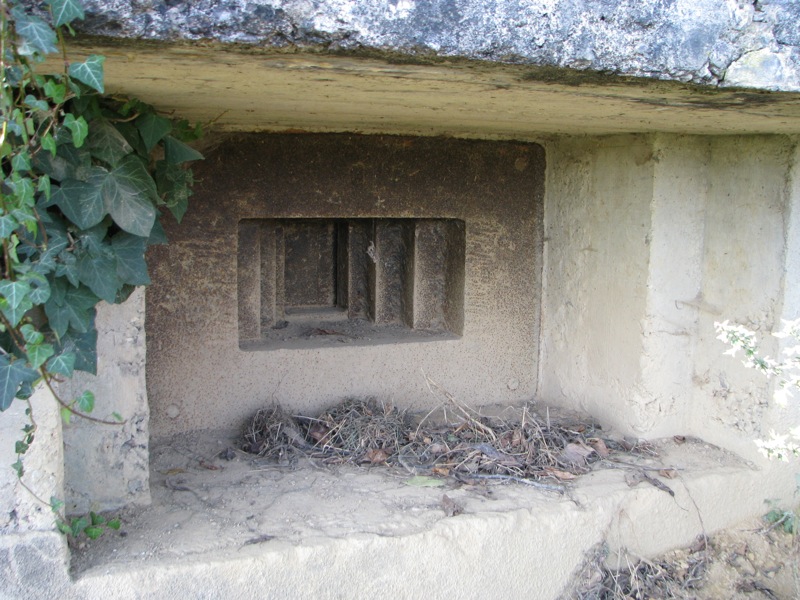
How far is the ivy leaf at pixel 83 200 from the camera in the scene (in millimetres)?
1549

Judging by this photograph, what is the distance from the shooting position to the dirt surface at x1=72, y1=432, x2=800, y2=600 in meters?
1.92

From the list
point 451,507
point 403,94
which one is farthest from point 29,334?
point 451,507

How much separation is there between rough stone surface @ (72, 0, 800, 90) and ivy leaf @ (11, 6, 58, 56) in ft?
0.17

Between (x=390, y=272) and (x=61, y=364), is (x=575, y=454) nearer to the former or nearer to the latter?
(x=390, y=272)

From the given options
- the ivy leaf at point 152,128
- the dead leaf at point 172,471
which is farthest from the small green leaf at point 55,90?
the dead leaf at point 172,471

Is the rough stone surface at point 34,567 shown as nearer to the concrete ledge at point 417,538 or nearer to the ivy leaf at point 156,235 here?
the concrete ledge at point 417,538

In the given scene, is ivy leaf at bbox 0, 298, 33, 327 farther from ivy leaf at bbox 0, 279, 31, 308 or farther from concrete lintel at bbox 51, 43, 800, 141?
concrete lintel at bbox 51, 43, 800, 141

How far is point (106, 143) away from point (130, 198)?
0.12 meters

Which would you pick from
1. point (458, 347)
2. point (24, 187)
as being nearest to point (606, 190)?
point (458, 347)

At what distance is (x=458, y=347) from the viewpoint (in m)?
2.98

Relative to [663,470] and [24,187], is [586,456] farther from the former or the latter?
[24,187]

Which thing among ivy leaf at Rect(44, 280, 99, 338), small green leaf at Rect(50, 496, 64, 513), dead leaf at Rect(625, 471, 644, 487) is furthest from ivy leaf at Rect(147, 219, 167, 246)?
dead leaf at Rect(625, 471, 644, 487)

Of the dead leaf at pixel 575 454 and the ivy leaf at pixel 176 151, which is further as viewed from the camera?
the dead leaf at pixel 575 454

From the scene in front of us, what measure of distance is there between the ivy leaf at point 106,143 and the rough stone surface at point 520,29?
46cm
